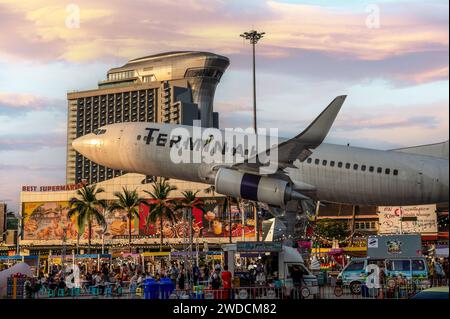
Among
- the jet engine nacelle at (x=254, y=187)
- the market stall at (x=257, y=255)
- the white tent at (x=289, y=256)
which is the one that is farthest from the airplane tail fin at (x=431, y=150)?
the market stall at (x=257, y=255)

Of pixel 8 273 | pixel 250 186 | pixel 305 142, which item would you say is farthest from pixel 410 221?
pixel 8 273

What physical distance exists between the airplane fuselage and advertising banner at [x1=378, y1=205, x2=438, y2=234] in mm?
73177

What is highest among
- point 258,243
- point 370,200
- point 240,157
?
point 240,157

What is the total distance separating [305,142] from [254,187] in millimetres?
4495

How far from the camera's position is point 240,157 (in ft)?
145

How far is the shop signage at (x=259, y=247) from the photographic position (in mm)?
38281

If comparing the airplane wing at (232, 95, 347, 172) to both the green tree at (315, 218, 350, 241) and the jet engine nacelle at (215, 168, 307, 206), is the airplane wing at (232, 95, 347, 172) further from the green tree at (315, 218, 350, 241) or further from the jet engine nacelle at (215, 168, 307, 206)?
the green tree at (315, 218, 350, 241)

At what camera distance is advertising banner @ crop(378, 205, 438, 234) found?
11456 centimetres

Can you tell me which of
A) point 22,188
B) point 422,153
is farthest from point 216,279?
point 22,188

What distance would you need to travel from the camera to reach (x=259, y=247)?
38.7 meters

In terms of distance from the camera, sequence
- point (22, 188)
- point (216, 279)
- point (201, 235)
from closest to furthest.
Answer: point (216, 279)
point (201, 235)
point (22, 188)

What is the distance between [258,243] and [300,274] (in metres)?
3.15

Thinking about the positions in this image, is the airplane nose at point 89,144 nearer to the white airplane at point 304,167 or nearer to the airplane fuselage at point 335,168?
the airplane fuselage at point 335,168

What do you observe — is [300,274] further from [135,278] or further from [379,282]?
[135,278]
